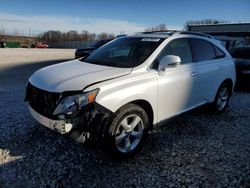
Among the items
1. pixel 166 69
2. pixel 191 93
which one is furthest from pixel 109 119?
pixel 191 93

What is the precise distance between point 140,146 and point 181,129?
129 cm

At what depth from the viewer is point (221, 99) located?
18.0 ft

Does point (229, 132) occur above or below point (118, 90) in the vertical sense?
below

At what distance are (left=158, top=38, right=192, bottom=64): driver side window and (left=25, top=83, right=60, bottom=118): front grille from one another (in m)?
1.77

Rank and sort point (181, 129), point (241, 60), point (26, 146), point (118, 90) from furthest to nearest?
1. point (241, 60)
2. point (181, 129)
3. point (26, 146)
4. point (118, 90)

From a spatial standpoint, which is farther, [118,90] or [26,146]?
[26,146]

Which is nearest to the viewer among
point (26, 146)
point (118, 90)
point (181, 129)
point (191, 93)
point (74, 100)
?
point (74, 100)

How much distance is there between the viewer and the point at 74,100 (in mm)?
2896

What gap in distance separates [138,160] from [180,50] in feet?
6.62

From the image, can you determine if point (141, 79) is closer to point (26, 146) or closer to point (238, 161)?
point (238, 161)

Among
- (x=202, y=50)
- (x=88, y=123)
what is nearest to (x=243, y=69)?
(x=202, y=50)

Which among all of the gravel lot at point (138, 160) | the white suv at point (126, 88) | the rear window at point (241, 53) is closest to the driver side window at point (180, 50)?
the white suv at point (126, 88)

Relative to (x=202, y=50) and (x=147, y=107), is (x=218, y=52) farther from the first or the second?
(x=147, y=107)

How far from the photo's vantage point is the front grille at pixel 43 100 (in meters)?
3.00
